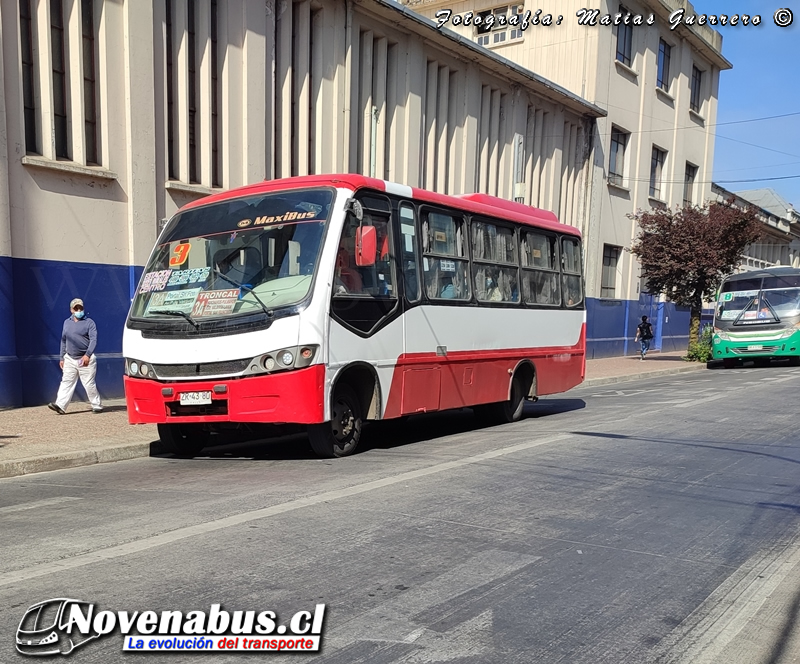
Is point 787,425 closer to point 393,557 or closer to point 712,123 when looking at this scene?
point 393,557

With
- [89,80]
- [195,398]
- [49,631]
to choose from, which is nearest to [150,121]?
[89,80]

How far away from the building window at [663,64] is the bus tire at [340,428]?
27.4 meters

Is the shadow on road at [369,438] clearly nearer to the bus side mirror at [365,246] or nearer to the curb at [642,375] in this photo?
the bus side mirror at [365,246]

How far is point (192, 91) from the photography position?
45.5 feet

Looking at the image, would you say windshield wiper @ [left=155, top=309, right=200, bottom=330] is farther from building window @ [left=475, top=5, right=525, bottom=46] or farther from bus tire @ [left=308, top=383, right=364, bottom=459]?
building window @ [left=475, top=5, right=525, bottom=46]

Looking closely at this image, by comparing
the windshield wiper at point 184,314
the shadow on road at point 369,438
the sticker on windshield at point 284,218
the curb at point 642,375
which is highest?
the sticker on windshield at point 284,218

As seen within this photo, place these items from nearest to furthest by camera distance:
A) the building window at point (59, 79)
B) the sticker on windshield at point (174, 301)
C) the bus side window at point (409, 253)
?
the sticker on windshield at point (174, 301), the bus side window at point (409, 253), the building window at point (59, 79)

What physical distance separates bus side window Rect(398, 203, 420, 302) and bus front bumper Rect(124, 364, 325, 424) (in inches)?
72.8

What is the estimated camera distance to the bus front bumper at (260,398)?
24.1 feet

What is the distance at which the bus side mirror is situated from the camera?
7.85 m

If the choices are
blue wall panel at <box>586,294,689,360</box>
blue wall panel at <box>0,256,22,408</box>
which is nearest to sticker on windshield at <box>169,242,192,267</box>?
blue wall panel at <box>0,256,22,408</box>

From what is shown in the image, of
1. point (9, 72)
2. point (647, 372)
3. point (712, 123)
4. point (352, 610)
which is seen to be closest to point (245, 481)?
point (352, 610)

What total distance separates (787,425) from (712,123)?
2977 cm

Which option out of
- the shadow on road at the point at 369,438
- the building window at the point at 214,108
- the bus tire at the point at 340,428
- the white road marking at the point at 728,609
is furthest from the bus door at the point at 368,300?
the building window at the point at 214,108
